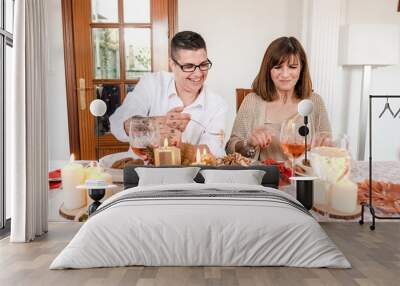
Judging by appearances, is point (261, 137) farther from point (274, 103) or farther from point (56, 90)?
point (56, 90)

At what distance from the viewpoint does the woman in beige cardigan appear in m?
4.08

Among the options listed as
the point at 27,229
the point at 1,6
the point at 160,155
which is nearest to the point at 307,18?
the point at 160,155

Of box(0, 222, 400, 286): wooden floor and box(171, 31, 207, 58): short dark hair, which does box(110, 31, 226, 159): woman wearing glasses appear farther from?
box(0, 222, 400, 286): wooden floor

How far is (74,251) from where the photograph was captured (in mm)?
2676

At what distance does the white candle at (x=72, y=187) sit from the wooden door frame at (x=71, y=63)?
187 millimetres

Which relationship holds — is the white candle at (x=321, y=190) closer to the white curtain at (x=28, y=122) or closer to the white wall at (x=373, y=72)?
the white wall at (x=373, y=72)

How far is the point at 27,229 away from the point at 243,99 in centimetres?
218

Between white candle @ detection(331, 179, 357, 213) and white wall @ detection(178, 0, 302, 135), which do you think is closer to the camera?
white candle @ detection(331, 179, 357, 213)

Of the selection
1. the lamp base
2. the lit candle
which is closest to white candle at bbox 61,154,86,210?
the lamp base

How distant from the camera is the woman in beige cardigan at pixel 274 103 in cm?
408

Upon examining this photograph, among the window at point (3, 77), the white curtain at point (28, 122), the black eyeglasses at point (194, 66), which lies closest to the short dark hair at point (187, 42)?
the black eyeglasses at point (194, 66)

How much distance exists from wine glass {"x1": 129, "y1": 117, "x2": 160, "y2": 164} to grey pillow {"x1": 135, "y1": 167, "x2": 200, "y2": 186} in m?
0.31

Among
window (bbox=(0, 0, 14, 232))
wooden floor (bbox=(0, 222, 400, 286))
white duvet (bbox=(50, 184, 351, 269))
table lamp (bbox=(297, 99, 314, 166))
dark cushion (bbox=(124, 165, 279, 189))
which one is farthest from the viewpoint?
table lamp (bbox=(297, 99, 314, 166))

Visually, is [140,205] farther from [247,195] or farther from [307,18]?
[307,18]
